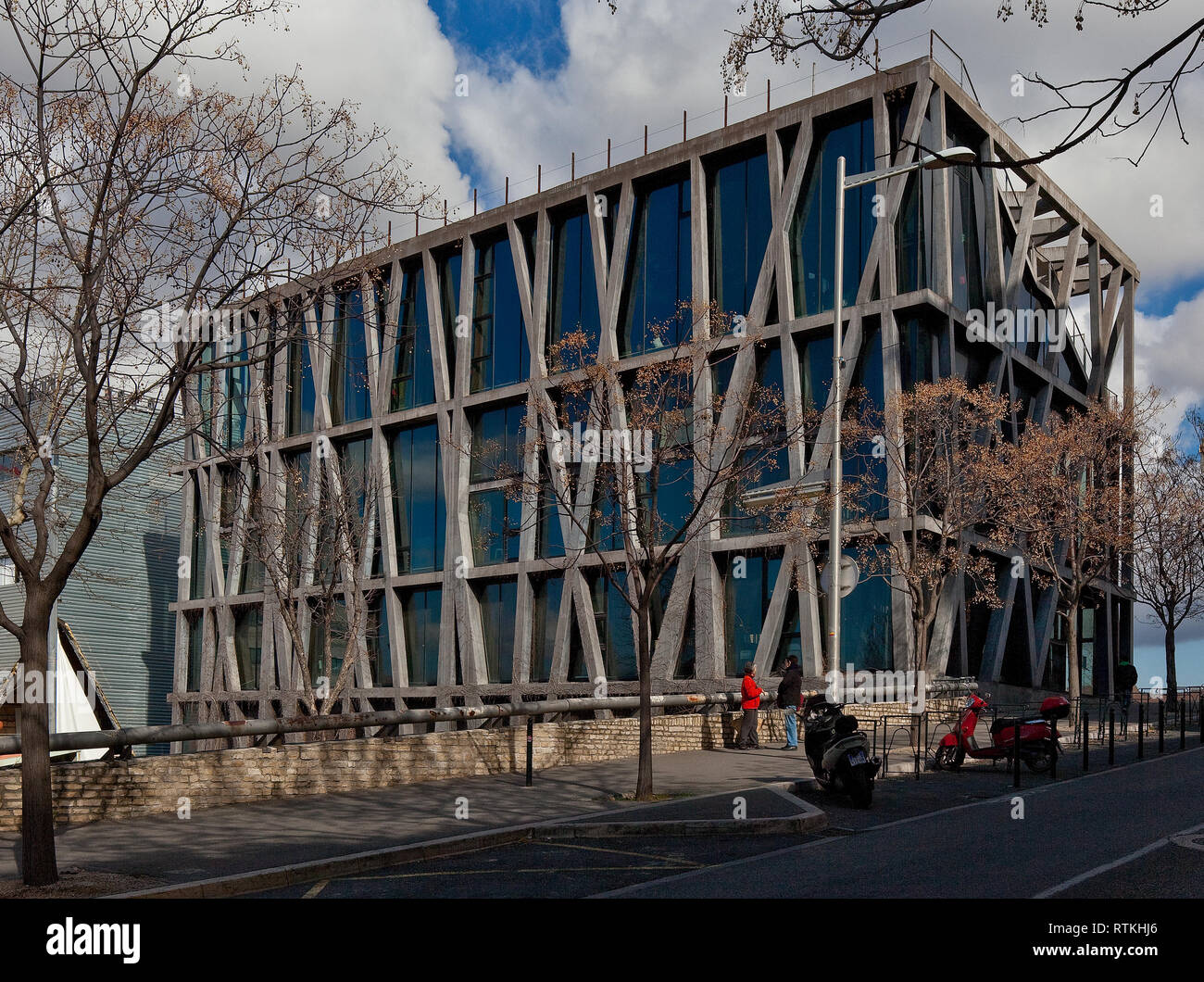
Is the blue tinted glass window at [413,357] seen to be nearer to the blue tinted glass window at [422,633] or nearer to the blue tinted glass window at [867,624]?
the blue tinted glass window at [422,633]

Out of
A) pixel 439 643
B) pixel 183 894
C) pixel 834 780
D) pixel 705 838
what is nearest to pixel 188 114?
pixel 183 894

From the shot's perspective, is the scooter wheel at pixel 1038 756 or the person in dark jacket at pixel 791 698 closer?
the scooter wheel at pixel 1038 756

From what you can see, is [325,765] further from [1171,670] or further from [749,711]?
[1171,670]

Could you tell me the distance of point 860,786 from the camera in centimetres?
1482

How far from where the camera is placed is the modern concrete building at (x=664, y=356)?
32.6 metres

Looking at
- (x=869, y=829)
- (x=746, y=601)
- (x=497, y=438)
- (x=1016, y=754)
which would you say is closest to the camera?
(x=869, y=829)

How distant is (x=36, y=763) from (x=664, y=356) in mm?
24965

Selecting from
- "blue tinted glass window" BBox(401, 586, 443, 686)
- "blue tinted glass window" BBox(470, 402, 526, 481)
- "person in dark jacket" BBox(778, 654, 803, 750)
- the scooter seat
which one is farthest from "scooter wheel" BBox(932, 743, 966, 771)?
"blue tinted glass window" BBox(401, 586, 443, 686)

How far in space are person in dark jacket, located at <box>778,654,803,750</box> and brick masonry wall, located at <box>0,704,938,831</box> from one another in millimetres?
1344

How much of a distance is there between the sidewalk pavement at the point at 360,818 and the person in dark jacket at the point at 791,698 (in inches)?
93.4

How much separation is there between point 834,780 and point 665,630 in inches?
748

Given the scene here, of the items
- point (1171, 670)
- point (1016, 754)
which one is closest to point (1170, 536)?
point (1171, 670)

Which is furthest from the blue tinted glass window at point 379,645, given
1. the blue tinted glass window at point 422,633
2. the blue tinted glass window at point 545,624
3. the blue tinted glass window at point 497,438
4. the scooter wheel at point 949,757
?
the scooter wheel at point 949,757

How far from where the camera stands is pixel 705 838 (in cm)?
1284
